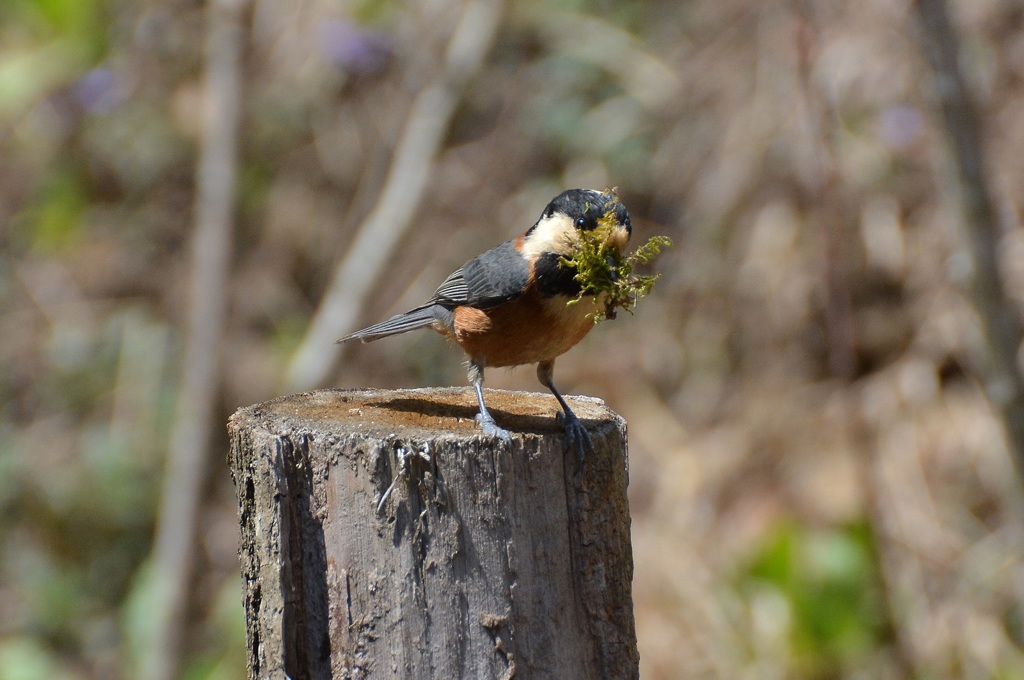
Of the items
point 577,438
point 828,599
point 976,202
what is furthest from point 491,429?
point 828,599

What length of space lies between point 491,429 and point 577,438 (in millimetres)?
213

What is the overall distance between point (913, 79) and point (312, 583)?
225 inches

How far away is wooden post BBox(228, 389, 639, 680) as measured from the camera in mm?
2059

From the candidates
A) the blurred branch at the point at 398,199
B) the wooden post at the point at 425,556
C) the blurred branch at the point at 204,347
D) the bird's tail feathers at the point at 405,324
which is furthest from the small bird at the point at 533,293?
the blurred branch at the point at 398,199

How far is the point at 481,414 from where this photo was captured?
2533 millimetres

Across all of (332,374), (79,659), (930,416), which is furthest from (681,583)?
(79,659)

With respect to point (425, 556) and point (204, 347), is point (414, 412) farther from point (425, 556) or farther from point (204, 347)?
point (204, 347)

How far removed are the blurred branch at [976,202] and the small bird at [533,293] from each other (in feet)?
3.63

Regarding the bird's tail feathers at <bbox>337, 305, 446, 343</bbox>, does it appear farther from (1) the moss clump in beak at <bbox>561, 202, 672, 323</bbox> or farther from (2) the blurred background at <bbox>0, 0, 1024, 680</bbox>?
(2) the blurred background at <bbox>0, 0, 1024, 680</bbox>

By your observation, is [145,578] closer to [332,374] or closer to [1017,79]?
[332,374]

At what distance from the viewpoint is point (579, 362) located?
6957mm

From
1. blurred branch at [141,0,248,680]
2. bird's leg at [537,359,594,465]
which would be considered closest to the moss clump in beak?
bird's leg at [537,359,594,465]

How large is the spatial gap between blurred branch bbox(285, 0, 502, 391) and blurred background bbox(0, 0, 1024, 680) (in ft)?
0.10

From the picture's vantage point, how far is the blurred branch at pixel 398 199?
6.20m
